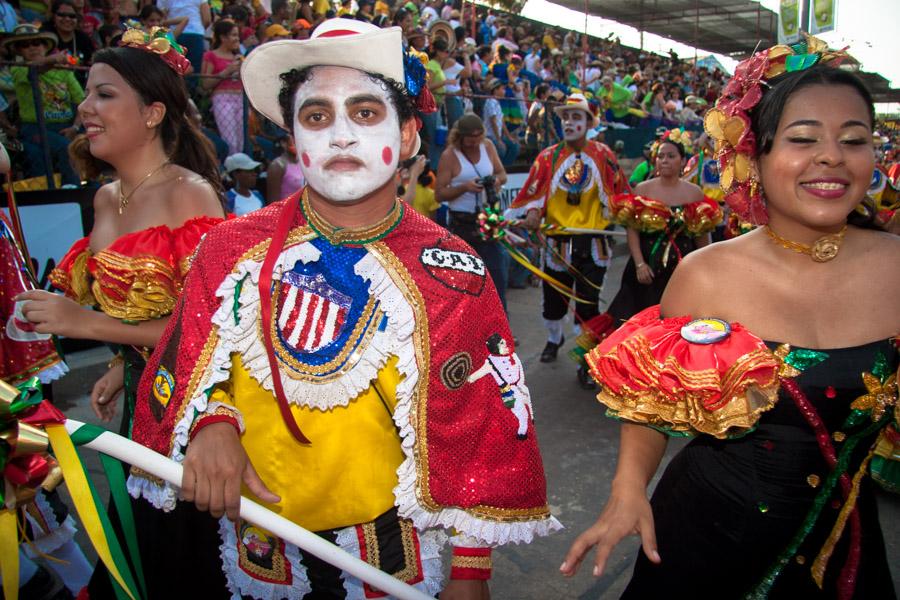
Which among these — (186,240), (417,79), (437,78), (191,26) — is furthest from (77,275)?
(437,78)

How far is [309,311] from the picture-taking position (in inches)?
74.7

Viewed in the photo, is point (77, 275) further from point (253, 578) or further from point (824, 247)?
point (824, 247)

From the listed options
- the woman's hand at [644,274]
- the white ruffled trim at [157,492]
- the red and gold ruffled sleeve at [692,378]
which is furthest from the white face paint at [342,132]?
the woman's hand at [644,274]

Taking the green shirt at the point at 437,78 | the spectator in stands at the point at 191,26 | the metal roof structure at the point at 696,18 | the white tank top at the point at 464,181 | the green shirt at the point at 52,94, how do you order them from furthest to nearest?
the metal roof structure at the point at 696,18
the green shirt at the point at 437,78
the spectator in stands at the point at 191,26
the white tank top at the point at 464,181
the green shirt at the point at 52,94

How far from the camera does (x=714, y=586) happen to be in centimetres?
196

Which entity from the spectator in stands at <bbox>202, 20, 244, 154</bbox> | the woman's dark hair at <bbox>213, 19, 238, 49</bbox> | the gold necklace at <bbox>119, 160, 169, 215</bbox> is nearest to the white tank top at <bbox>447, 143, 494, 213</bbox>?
the spectator in stands at <bbox>202, 20, 244, 154</bbox>

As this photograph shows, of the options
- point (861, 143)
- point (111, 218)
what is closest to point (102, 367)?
point (111, 218)

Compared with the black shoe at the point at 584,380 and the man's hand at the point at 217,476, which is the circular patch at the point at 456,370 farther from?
the black shoe at the point at 584,380

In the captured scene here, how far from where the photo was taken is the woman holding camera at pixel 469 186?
6.67 meters

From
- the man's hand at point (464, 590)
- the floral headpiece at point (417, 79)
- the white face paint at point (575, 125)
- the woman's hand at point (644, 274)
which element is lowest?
the woman's hand at point (644, 274)

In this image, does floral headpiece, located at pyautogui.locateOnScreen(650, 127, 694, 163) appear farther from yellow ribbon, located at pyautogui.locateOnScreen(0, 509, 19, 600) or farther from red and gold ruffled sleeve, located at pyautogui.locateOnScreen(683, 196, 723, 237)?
yellow ribbon, located at pyautogui.locateOnScreen(0, 509, 19, 600)

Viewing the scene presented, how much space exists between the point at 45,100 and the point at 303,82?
5520 millimetres

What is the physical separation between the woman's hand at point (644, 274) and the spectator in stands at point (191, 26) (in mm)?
5396

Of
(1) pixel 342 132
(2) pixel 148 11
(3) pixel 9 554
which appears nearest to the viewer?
(3) pixel 9 554
